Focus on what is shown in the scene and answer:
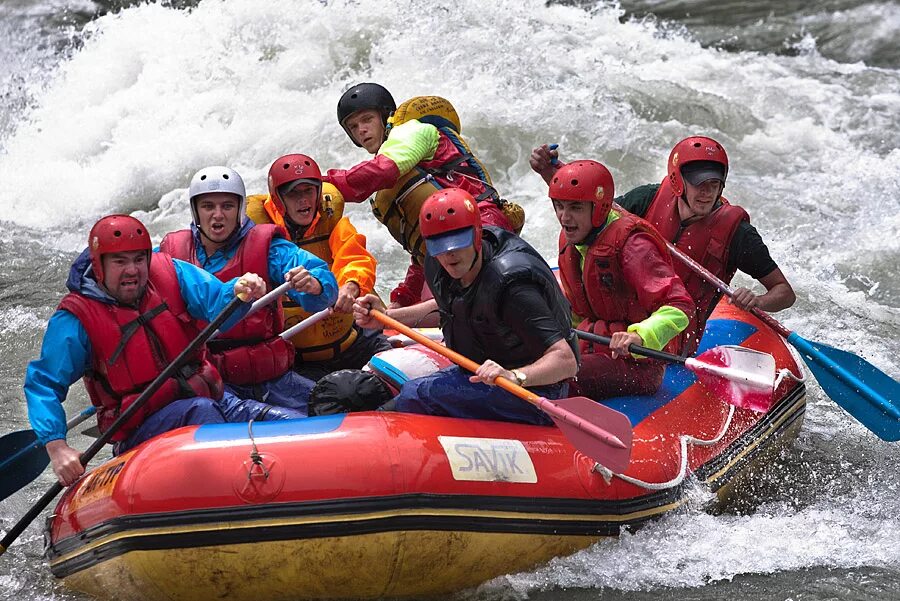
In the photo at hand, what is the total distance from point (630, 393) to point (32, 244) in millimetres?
5907

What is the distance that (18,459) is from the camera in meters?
4.46

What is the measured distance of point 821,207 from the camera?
375 inches

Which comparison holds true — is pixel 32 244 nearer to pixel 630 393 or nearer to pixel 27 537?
pixel 27 537

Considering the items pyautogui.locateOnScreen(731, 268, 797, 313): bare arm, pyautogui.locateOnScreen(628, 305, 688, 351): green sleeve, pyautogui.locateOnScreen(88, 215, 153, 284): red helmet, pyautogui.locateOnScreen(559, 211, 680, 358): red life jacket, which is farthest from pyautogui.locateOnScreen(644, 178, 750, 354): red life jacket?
pyautogui.locateOnScreen(88, 215, 153, 284): red helmet

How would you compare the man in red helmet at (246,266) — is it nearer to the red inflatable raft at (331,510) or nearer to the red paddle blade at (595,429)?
the red inflatable raft at (331,510)

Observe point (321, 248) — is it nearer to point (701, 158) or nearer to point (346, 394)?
point (346, 394)

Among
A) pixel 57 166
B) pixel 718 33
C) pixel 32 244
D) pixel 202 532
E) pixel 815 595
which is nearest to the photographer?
pixel 202 532

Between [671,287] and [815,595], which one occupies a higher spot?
[671,287]

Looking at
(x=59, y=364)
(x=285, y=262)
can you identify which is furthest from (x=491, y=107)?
(x=59, y=364)

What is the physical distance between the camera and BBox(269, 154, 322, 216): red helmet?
486cm

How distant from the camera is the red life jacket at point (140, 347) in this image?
4160mm

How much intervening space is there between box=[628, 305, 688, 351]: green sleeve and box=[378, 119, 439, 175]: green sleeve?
1304 millimetres

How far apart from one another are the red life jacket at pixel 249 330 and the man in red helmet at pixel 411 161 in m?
0.65

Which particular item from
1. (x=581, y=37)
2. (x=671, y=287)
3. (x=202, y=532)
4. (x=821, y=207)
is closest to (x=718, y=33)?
(x=581, y=37)
